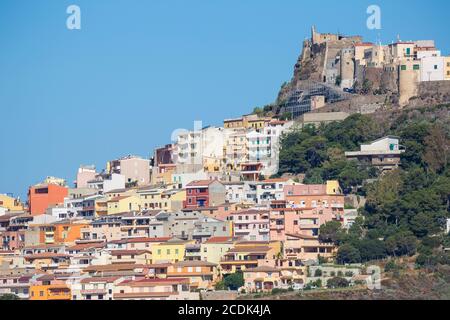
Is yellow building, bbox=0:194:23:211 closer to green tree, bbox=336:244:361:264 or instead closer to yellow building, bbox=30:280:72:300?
yellow building, bbox=30:280:72:300

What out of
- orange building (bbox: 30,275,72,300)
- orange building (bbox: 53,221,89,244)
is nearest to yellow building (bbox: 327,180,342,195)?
orange building (bbox: 53,221,89,244)

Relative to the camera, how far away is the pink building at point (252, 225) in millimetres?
38875

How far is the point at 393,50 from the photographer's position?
47188mm

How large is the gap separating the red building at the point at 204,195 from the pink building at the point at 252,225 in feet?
8.19

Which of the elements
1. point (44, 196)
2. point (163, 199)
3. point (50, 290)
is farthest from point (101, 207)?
point (50, 290)

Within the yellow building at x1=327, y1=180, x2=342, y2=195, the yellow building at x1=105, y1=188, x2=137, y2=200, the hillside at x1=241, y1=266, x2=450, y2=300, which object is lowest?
the hillside at x1=241, y1=266, x2=450, y2=300

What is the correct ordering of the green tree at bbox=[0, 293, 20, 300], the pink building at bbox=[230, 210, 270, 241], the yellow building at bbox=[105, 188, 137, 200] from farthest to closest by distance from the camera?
the yellow building at bbox=[105, 188, 137, 200] → the pink building at bbox=[230, 210, 270, 241] → the green tree at bbox=[0, 293, 20, 300]

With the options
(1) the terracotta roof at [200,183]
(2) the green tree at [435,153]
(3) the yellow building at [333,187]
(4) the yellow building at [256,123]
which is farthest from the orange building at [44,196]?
(2) the green tree at [435,153]

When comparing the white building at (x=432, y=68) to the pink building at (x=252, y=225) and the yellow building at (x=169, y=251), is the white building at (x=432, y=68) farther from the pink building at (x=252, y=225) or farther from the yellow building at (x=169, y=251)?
the yellow building at (x=169, y=251)

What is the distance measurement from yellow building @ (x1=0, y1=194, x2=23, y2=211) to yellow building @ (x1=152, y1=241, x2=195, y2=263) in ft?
41.2

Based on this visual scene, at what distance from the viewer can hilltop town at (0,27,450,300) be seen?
3575 cm

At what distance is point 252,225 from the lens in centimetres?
3912
